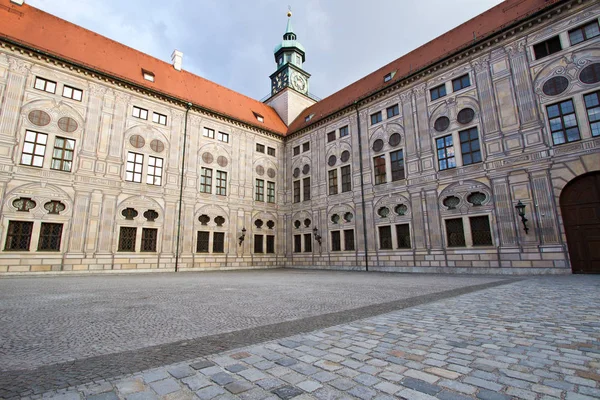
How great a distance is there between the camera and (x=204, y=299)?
781cm

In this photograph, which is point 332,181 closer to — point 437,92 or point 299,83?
point 437,92

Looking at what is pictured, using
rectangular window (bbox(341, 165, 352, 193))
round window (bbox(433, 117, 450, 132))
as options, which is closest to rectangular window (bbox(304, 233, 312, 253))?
rectangular window (bbox(341, 165, 352, 193))

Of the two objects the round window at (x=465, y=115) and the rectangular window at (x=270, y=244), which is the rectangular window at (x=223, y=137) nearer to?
the rectangular window at (x=270, y=244)

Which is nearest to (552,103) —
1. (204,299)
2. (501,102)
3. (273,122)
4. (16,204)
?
(501,102)

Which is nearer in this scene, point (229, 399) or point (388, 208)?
point (229, 399)

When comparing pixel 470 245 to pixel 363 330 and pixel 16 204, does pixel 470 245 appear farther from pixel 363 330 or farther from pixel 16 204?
pixel 16 204

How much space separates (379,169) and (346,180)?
126 inches

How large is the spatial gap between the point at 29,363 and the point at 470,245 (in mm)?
19479

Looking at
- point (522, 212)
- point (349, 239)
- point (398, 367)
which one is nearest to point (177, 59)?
point (349, 239)

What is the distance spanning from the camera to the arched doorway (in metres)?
14.2

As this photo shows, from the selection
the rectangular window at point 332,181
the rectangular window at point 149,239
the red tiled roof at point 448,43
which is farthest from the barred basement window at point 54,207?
the red tiled roof at point 448,43

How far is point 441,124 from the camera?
2002cm

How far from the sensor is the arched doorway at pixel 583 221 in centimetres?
1420

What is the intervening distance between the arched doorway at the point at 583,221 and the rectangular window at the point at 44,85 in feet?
101
